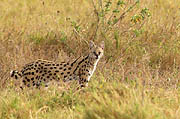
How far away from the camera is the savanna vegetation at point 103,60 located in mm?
4765

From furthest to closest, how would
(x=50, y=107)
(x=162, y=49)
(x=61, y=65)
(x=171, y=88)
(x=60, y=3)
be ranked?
1. (x=60, y=3)
2. (x=162, y=49)
3. (x=61, y=65)
4. (x=171, y=88)
5. (x=50, y=107)

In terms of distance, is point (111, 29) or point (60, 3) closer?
point (111, 29)

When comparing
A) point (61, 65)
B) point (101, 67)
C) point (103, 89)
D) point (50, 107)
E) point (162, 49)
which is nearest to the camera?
point (103, 89)

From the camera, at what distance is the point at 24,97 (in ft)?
18.0

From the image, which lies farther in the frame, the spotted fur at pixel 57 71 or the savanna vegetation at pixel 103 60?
the spotted fur at pixel 57 71

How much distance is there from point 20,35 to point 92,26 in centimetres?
122

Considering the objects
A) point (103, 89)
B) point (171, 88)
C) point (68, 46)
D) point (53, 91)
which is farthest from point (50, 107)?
point (68, 46)

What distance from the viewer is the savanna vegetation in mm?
4765

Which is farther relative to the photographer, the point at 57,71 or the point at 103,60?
the point at 103,60

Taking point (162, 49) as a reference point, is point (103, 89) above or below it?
above

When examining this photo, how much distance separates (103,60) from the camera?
7.36 m

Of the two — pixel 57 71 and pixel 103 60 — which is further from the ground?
pixel 57 71

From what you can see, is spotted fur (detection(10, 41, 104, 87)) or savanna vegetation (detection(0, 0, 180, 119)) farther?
spotted fur (detection(10, 41, 104, 87))

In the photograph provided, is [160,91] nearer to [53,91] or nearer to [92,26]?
[53,91]
